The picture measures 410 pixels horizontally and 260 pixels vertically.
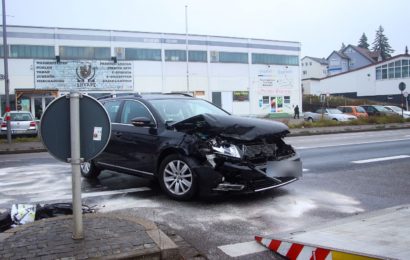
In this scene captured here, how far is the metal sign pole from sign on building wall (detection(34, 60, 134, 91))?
39.9 m

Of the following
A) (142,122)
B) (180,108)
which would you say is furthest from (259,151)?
(142,122)

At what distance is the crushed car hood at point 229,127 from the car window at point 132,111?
2.90ft

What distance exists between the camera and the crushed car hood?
659 cm

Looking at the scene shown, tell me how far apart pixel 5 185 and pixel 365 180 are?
6628 mm

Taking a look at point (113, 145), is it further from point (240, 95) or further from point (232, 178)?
point (240, 95)

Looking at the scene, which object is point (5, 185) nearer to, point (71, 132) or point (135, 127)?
point (135, 127)

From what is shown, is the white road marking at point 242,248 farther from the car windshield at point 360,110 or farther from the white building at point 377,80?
the white building at point 377,80

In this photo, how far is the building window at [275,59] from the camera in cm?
5412

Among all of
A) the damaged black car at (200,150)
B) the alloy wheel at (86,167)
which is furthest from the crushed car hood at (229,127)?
the alloy wheel at (86,167)

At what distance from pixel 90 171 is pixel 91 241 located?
4.80 metres

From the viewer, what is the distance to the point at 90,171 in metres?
9.06

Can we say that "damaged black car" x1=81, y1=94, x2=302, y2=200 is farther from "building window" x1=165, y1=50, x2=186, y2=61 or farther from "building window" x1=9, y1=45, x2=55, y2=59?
"building window" x1=165, y1=50, x2=186, y2=61

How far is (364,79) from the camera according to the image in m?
68.6

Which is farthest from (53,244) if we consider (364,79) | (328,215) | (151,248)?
(364,79)
